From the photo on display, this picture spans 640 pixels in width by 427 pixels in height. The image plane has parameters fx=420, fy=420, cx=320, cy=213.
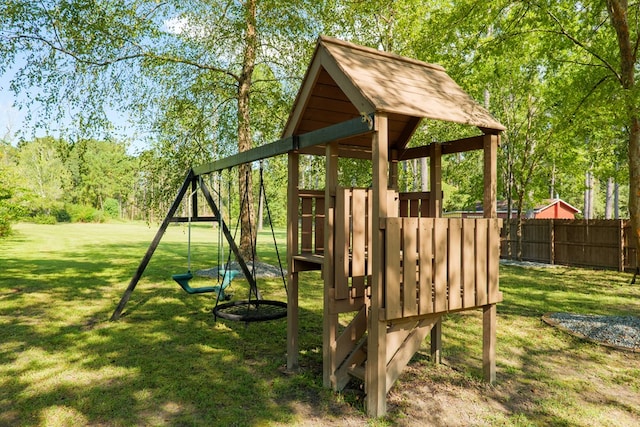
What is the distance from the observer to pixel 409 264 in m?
3.91

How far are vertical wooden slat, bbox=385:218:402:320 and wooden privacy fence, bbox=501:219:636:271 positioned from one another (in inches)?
518

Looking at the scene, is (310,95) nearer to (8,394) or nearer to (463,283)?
(463,283)

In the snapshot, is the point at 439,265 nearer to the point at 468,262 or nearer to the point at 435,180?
the point at 468,262

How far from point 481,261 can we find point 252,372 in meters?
2.90

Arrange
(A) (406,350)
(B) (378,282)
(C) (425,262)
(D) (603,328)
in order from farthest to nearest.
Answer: (D) (603,328), (A) (406,350), (C) (425,262), (B) (378,282)

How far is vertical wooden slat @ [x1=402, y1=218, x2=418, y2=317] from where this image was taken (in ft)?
12.7

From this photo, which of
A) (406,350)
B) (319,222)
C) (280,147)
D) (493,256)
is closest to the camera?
(406,350)

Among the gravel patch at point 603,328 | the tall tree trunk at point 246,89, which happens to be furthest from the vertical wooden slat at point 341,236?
the tall tree trunk at point 246,89

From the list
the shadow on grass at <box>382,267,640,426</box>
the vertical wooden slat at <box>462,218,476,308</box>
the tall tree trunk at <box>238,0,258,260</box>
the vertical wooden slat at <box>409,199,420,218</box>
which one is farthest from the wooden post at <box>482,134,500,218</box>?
the tall tree trunk at <box>238,0,258,260</box>

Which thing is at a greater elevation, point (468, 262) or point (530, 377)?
point (468, 262)

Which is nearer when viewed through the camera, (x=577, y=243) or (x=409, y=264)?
(x=409, y=264)

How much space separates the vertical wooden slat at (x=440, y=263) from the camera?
161 inches

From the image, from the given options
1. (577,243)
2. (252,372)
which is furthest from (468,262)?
(577,243)

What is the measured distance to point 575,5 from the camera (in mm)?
8617
